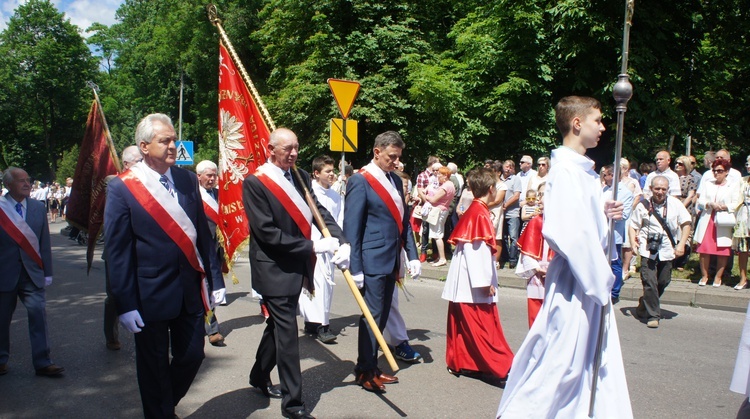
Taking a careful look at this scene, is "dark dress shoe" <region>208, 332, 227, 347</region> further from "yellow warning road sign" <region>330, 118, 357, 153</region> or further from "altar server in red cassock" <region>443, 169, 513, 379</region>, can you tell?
"yellow warning road sign" <region>330, 118, 357, 153</region>

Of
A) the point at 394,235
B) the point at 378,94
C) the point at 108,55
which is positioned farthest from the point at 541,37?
the point at 108,55

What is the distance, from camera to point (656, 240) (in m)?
7.29

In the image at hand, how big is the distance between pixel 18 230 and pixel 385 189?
10.9 ft

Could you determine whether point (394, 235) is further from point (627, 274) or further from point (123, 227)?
point (627, 274)

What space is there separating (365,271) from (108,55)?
210ft

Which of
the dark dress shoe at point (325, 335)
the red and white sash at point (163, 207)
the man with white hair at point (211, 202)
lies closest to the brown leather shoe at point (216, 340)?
the man with white hair at point (211, 202)

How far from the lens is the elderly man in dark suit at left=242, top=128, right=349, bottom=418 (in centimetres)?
416

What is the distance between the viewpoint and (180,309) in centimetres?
369

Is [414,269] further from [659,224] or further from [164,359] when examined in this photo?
[659,224]

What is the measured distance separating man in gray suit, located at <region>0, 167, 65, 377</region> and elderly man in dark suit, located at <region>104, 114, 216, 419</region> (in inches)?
89.4

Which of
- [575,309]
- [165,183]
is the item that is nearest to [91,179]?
[165,183]

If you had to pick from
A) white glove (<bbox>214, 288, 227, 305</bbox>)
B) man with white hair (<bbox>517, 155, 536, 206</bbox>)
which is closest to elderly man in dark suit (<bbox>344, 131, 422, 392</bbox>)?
white glove (<bbox>214, 288, 227, 305</bbox>)

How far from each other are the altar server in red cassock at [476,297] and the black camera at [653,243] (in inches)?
115

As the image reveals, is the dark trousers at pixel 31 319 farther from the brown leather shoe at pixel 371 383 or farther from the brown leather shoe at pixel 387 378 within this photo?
the brown leather shoe at pixel 387 378
